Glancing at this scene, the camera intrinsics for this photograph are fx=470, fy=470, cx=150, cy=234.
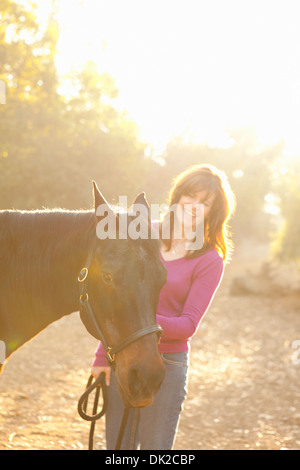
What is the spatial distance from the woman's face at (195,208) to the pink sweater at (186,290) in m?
0.23

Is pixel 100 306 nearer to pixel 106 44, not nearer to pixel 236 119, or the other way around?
pixel 106 44

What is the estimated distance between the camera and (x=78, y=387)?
25.5ft

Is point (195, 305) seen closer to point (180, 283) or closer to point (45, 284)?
point (180, 283)

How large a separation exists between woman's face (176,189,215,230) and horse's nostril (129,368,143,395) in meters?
1.12

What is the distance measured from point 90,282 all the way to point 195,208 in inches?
37.7

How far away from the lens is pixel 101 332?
7.89ft

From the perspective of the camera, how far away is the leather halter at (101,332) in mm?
2293

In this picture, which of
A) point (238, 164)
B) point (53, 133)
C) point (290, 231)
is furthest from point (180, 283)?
point (238, 164)

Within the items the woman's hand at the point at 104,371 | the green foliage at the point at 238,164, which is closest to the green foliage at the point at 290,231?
the green foliage at the point at 238,164

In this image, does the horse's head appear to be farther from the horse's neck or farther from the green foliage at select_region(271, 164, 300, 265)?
the green foliage at select_region(271, 164, 300, 265)

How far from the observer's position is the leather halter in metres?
2.29

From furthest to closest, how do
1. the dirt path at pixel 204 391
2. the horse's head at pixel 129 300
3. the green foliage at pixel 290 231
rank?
the green foliage at pixel 290 231
the dirt path at pixel 204 391
the horse's head at pixel 129 300

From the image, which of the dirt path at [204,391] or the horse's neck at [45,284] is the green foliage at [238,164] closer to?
the dirt path at [204,391]
